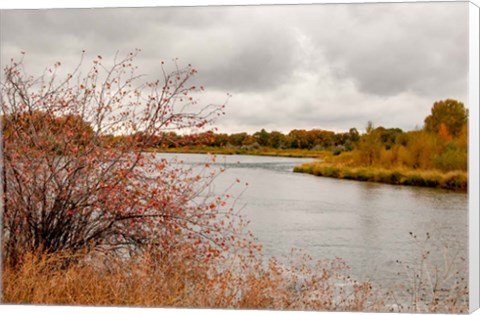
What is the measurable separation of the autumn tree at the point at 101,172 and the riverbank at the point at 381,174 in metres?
1.14

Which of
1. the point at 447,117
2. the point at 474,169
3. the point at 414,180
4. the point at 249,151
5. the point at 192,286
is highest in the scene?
the point at 447,117

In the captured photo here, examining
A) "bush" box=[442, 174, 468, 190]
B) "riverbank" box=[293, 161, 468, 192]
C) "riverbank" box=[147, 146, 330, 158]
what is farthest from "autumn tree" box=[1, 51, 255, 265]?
"bush" box=[442, 174, 468, 190]

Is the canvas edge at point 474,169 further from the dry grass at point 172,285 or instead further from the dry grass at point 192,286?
the dry grass at point 172,285

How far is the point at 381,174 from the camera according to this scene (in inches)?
263

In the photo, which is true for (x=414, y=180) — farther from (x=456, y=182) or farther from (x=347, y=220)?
(x=456, y=182)

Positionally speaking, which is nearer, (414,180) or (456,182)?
(456,182)

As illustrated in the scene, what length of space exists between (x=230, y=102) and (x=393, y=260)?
1803 mm

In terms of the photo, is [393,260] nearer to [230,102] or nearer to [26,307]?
[230,102]

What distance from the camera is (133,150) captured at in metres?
5.48

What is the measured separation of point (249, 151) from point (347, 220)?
1.17 metres

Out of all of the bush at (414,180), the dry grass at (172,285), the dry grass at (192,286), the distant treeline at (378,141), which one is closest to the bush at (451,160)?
the distant treeline at (378,141)

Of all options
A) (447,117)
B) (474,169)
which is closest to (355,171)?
(447,117)

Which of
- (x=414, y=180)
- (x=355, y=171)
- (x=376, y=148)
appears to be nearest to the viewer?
(x=376, y=148)

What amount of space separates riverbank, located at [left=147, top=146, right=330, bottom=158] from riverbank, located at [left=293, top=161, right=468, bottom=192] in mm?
143
